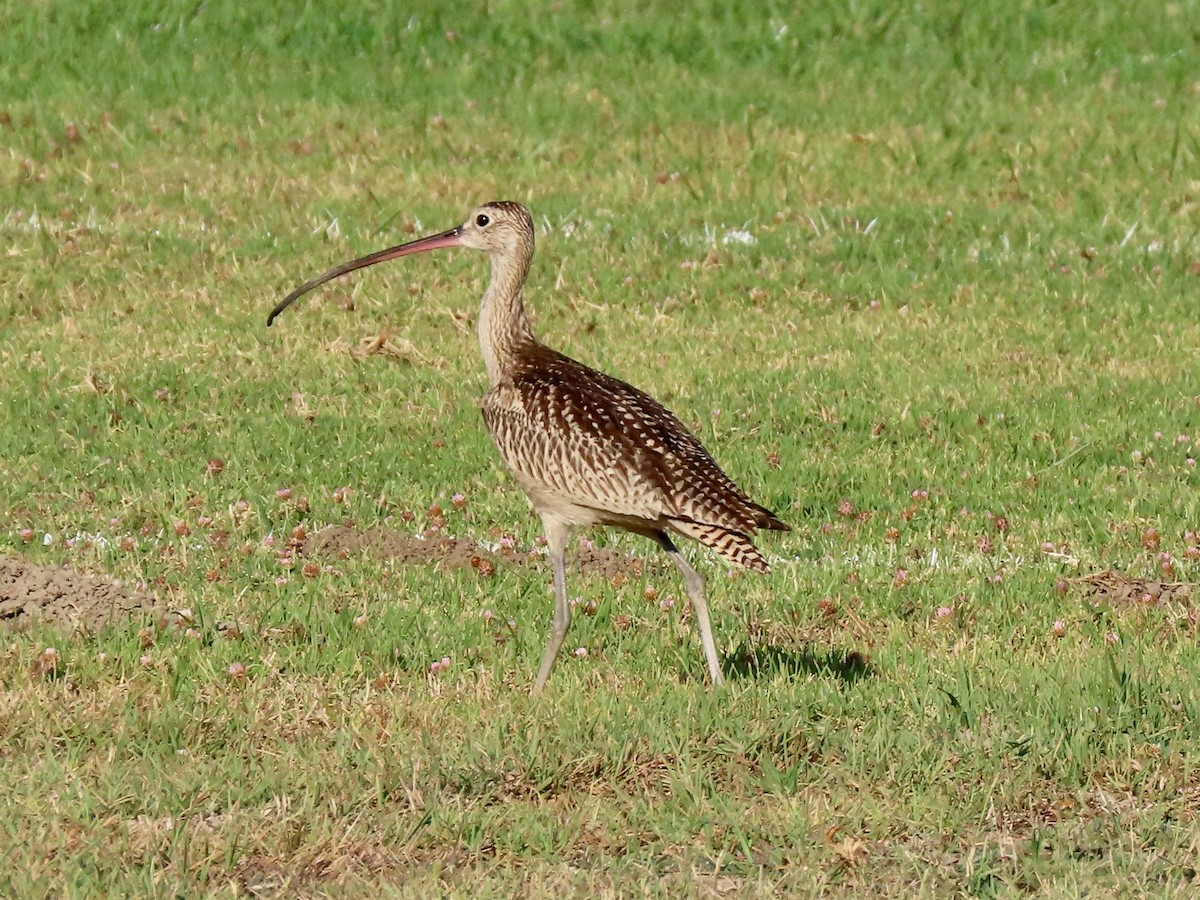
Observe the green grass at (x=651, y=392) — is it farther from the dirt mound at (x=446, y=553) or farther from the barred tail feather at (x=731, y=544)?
the barred tail feather at (x=731, y=544)

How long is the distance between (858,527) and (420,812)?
421 centimetres

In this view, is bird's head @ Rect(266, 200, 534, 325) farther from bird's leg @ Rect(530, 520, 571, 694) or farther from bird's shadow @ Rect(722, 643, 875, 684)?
bird's shadow @ Rect(722, 643, 875, 684)

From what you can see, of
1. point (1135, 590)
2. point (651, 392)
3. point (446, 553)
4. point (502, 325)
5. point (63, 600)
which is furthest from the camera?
point (651, 392)

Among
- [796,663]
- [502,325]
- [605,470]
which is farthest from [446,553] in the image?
[796,663]

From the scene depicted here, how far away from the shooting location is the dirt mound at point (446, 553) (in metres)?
8.94

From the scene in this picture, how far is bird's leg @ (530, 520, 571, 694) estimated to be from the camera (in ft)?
23.5

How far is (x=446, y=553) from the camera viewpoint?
899 centimetres

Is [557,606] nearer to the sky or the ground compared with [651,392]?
nearer to the sky

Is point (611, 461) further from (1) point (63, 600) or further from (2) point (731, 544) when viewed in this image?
(1) point (63, 600)

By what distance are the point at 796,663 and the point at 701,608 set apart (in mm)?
434

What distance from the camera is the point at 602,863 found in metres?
5.56

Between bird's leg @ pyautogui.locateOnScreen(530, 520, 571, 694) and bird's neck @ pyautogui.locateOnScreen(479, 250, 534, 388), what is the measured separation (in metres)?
0.72

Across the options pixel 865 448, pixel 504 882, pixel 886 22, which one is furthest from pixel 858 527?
pixel 886 22

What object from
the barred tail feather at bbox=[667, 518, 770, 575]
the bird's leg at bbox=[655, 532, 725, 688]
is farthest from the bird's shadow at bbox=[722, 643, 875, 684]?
the barred tail feather at bbox=[667, 518, 770, 575]
